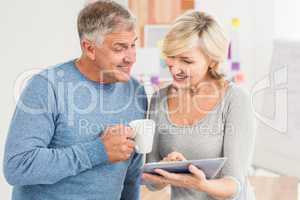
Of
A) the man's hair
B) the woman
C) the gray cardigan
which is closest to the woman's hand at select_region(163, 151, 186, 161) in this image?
the woman

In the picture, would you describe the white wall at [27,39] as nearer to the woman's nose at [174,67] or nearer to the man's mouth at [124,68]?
the man's mouth at [124,68]

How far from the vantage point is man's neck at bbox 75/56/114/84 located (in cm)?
164

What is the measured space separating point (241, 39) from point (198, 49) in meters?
2.53

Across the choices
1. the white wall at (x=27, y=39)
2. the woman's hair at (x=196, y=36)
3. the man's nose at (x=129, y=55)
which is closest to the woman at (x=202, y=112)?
the woman's hair at (x=196, y=36)

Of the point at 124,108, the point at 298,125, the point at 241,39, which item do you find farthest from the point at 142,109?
the point at 241,39

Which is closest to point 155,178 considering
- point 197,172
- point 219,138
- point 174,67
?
point 197,172

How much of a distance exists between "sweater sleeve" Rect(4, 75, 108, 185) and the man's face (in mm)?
194

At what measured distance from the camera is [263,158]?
3037 mm

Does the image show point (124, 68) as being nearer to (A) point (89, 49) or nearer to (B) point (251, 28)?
(A) point (89, 49)

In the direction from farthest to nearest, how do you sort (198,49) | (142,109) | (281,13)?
(281,13)
(142,109)
(198,49)

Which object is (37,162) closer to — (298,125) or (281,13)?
(298,125)

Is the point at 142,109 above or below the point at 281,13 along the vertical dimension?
below

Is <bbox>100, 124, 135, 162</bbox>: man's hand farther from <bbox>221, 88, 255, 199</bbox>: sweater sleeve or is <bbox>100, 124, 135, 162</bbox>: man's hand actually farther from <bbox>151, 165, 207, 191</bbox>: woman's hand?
<bbox>221, 88, 255, 199</bbox>: sweater sleeve

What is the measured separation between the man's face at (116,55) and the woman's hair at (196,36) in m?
0.12
